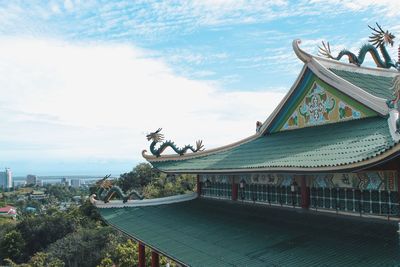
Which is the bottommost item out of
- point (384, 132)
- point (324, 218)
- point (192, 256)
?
point (192, 256)

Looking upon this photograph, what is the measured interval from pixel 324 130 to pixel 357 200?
7.54 ft

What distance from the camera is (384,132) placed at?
798cm

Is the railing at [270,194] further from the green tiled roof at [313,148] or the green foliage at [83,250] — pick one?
the green foliage at [83,250]

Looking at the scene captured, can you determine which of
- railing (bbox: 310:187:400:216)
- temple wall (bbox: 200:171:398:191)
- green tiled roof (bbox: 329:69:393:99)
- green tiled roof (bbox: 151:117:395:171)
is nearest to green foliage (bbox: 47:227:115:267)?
green tiled roof (bbox: 151:117:395:171)

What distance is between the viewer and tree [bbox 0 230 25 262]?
162ft

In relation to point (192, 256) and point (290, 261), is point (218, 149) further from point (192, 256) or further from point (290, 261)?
point (290, 261)

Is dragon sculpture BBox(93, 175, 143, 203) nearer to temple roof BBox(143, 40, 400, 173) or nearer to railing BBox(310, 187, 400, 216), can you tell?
temple roof BBox(143, 40, 400, 173)

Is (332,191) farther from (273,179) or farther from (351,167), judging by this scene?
(351,167)

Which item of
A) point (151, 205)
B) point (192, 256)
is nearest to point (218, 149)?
point (151, 205)

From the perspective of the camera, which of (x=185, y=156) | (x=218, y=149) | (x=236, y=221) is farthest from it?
(x=185, y=156)

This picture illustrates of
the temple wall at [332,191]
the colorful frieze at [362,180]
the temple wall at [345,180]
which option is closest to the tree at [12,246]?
the temple wall at [332,191]

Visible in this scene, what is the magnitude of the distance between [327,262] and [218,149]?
25.6ft

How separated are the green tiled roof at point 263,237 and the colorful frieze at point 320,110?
2.41 meters

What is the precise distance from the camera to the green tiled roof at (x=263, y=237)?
7007 millimetres
